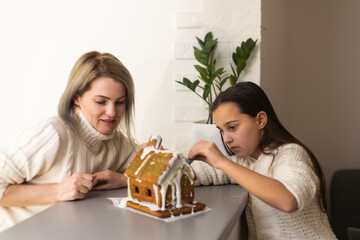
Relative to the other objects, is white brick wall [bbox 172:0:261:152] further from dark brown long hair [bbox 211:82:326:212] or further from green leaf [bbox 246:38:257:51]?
dark brown long hair [bbox 211:82:326:212]

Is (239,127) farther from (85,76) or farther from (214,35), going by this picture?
(214,35)

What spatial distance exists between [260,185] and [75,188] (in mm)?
608

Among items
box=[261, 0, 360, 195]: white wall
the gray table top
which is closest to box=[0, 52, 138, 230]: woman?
the gray table top

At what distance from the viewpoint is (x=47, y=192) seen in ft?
5.01

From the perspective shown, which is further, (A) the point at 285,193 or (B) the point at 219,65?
(B) the point at 219,65

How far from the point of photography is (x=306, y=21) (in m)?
3.25

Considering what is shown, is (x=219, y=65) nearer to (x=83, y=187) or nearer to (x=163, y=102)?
(x=163, y=102)

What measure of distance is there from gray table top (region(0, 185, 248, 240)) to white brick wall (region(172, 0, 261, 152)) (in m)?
1.02

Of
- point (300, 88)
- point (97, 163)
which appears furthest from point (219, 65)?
point (300, 88)

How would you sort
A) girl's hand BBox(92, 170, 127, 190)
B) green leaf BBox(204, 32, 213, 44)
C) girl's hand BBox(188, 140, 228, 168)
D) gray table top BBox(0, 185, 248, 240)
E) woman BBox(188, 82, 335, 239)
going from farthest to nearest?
1. green leaf BBox(204, 32, 213, 44)
2. girl's hand BBox(92, 170, 127, 190)
3. girl's hand BBox(188, 140, 228, 168)
4. woman BBox(188, 82, 335, 239)
5. gray table top BBox(0, 185, 248, 240)

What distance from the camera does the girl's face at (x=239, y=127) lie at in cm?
168

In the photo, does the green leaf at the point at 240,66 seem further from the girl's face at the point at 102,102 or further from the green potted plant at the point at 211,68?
the girl's face at the point at 102,102

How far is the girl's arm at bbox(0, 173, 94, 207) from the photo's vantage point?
1.46 m

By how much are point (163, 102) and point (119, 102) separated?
752mm
